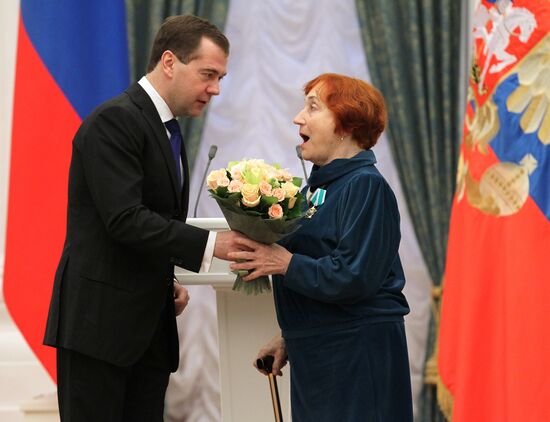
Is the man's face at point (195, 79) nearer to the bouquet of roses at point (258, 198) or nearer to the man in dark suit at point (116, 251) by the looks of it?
the man in dark suit at point (116, 251)

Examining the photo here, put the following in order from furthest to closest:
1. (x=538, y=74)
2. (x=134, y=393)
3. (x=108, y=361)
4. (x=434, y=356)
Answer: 1. (x=434, y=356)
2. (x=538, y=74)
3. (x=134, y=393)
4. (x=108, y=361)

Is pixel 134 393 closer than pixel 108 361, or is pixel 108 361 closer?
pixel 108 361

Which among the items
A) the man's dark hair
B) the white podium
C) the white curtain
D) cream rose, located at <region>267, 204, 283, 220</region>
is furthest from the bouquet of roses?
the white curtain

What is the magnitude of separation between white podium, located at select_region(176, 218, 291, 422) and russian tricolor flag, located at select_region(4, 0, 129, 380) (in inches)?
43.9

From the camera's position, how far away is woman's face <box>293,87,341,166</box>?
10.2ft

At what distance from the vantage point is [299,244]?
3059 millimetres

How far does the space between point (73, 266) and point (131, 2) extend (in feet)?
9.31

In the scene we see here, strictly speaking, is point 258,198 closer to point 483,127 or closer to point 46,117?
point 483,127

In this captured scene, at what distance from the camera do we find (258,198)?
9.29 feet

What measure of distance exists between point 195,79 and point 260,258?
0.67 m

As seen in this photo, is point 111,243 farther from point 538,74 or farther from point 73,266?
point 538,74

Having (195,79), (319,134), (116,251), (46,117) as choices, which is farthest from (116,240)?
(46,117)

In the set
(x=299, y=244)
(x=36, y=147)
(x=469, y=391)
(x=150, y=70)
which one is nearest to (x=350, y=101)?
(x=299, y=244)

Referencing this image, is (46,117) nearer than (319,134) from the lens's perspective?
No
